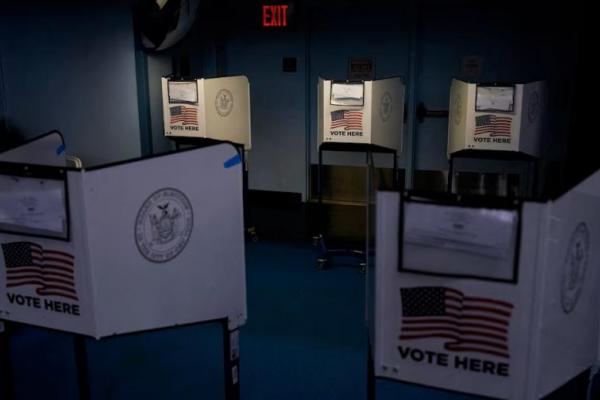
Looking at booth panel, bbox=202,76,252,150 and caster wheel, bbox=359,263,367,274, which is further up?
booth panel, bbox=202,76,252,150

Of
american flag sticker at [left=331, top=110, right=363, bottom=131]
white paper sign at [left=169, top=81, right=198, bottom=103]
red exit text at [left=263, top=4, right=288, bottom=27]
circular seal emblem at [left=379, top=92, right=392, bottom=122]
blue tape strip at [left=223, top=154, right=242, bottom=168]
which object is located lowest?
blue tape strip at [left=223, top=154, right=242, bottom=168]

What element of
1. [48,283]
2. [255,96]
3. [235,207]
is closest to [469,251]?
[235,207]

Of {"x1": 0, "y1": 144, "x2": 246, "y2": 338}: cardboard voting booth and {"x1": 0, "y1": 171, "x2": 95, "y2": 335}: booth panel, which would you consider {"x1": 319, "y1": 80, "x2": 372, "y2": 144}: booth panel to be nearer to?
{"x1": 0, "y1": 144, "x2": 246, "y2": 338}: cardboard voting booth

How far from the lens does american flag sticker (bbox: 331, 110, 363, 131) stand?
4.53m

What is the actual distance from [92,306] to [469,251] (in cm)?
126

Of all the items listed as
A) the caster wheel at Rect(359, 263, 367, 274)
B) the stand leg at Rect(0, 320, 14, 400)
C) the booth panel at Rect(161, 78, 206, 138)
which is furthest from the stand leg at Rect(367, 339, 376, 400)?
the booth panel at Rect(161, 78, 206, 138)

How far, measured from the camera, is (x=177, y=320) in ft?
7.64

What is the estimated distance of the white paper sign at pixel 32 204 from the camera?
2.09 meters

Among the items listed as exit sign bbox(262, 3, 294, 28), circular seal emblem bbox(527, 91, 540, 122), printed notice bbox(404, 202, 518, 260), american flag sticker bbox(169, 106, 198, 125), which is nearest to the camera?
printed notice bbox(404, 202, 518, 260)

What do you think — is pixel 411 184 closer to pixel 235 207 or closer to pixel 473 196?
pixel 235 207

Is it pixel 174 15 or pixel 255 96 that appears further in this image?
pixel 255 96

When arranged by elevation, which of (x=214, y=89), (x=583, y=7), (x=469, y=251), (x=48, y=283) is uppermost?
(x=583, y=7)

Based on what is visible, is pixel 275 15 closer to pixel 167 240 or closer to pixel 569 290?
pixel 167 240

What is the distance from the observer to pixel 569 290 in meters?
1.89
